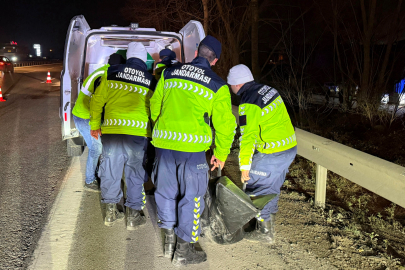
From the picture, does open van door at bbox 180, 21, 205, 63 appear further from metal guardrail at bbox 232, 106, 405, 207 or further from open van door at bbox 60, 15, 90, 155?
metal guardrail at bbox 232, 106, 405, 207

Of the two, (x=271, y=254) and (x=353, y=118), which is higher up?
(x=353, y=118)

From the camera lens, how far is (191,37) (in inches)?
238

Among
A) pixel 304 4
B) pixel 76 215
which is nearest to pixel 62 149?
pixel 76 215

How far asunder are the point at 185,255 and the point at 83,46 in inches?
152

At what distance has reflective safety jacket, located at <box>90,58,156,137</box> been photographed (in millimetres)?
3697

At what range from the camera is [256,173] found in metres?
3.52

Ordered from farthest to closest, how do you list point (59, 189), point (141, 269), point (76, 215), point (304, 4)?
point (304, 4) → point (59, 189) → point (76, 215) → point (141, 269)

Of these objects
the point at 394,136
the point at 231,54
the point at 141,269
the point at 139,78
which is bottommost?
the point at 141,269

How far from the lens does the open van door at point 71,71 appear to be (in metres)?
5.10

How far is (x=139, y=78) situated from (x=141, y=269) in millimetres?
1866

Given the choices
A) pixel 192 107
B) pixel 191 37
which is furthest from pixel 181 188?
pixel 191 37

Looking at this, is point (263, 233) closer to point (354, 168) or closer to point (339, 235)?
point (339, 235)

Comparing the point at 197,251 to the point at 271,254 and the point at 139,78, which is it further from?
the point at 139,78

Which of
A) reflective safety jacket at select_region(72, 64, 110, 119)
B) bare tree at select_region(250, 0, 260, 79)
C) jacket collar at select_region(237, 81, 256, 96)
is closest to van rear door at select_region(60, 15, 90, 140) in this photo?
reflective safety jacket at select_region(72, 64, 110, 119)
